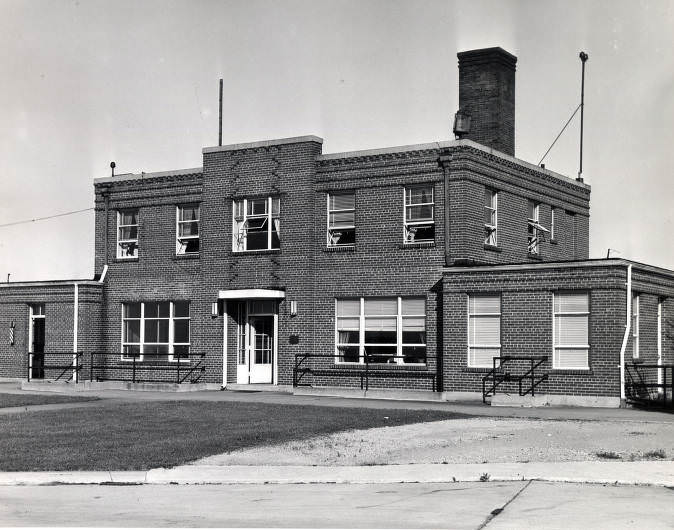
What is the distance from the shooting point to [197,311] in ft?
108

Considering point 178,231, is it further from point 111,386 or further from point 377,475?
point 377,475

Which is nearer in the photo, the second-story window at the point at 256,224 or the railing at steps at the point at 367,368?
the railing at steps at the point at 367,368

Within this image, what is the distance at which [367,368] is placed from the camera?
2923 centimetres

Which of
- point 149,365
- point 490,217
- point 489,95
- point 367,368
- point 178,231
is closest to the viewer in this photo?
point 367,368

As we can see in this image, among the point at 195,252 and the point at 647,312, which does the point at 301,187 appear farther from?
the point at 647,312

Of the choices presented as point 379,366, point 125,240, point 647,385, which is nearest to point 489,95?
point 379,366

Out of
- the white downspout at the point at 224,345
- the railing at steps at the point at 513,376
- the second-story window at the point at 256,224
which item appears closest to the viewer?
the railing at steps at the point at 513,376

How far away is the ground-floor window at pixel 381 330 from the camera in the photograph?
29000mm

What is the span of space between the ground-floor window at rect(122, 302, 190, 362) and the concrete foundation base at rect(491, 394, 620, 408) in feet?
39.0

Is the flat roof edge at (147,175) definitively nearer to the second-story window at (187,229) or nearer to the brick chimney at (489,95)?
the second-story window at (187,229)

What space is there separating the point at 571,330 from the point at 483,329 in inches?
96.6

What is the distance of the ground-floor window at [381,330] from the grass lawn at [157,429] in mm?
6063

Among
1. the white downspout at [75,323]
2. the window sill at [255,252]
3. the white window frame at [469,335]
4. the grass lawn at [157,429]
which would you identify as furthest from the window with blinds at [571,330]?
the white downspout at [75,323]

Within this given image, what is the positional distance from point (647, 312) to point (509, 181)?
5899mm
